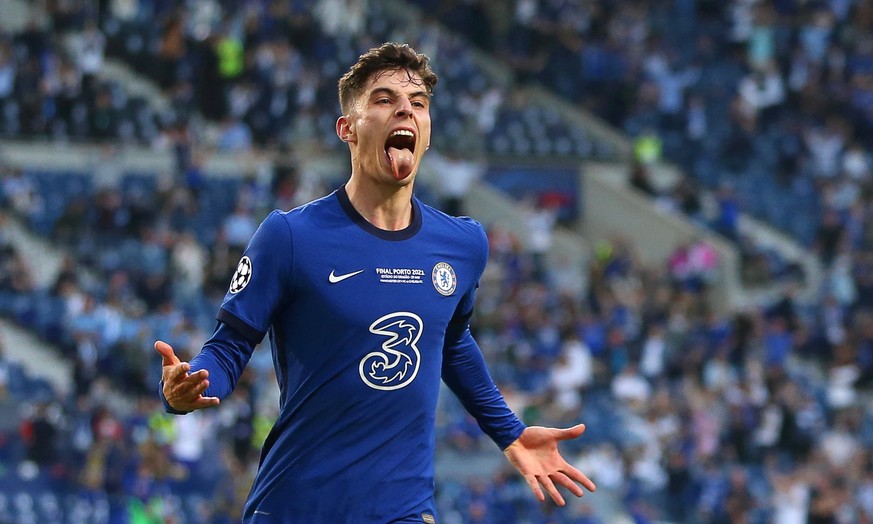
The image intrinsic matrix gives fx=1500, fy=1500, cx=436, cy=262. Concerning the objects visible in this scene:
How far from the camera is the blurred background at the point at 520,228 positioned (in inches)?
581

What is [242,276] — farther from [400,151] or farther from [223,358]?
[400,151]

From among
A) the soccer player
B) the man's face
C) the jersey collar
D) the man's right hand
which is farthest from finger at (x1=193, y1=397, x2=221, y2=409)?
the man's face

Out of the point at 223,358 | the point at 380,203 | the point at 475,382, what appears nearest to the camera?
the point at 223,358

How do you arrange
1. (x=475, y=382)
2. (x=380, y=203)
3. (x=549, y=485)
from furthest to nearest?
(x=475, y=382), (x=549, y=485), (x=380, y=203)

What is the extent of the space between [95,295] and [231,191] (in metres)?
3.42

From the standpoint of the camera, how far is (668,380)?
60.0 ft

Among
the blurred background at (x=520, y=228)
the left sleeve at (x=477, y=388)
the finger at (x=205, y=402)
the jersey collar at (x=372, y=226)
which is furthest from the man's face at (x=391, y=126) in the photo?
the blurred background at (x=520, y=228)

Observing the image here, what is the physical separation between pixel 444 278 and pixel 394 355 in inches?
12.6

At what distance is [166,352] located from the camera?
4.02 meters

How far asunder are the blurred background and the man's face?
9.16 metres

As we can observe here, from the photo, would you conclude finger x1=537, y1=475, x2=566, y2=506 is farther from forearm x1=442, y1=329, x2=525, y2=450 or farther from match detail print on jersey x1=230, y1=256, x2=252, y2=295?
match detail print on jersey x1=230, y1=256, x2=252, y2=295

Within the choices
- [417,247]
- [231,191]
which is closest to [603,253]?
[231,191]

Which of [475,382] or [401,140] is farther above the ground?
[401,140]

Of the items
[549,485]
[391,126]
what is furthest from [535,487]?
[391,126]
